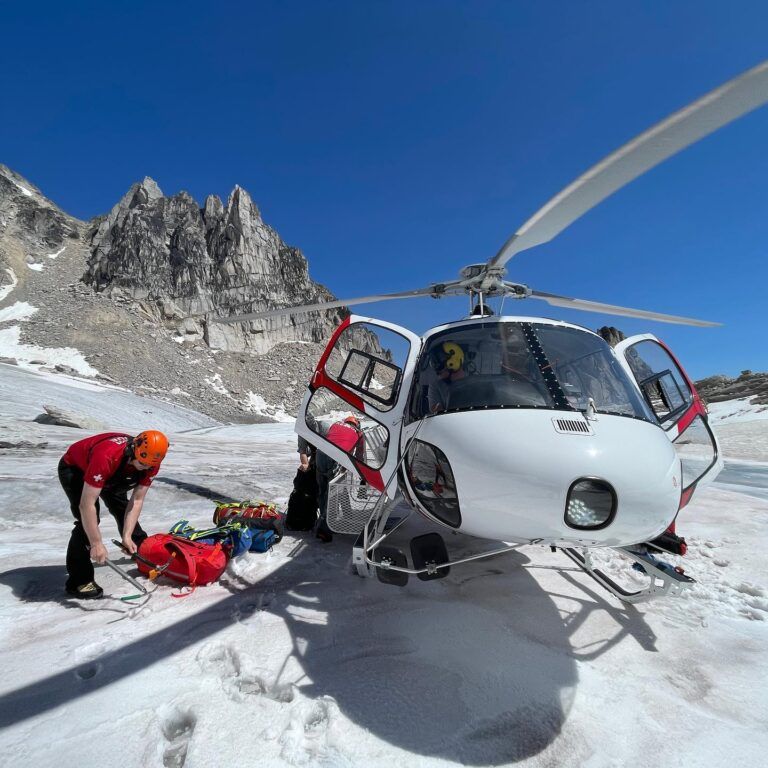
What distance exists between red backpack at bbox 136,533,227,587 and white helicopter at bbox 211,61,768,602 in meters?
1.26

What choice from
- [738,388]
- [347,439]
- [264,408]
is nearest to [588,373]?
[347,439]

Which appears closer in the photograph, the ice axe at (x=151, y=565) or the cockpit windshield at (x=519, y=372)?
the cockpit windshield at (x=519, y=372)

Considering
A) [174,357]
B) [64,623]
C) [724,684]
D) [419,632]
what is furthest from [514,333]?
[174,357]

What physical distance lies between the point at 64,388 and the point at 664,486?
28.4m

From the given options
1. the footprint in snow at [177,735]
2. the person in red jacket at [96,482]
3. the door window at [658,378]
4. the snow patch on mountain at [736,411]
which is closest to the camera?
the footprint in snow at [177,735]

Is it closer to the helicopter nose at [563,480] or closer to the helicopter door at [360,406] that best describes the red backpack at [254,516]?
the helicopter door at [360,406]

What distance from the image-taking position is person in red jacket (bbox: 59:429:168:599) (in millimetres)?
3260

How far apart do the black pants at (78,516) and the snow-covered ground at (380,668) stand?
221 millimetres

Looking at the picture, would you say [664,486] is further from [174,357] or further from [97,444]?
[174,357]

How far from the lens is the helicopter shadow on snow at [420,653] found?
2105mm

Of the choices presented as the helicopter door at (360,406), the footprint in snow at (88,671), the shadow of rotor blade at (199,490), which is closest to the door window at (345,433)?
the helicopter door at (360,406)

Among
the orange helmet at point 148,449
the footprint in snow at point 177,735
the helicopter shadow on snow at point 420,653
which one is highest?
the orange helmet at point 148,449

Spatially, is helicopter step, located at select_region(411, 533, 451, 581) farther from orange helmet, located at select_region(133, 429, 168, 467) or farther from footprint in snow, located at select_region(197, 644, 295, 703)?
orange helmet, located at select_region(133, 429, 168, 467)

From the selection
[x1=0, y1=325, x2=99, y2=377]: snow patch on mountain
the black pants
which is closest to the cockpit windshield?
the black pants
